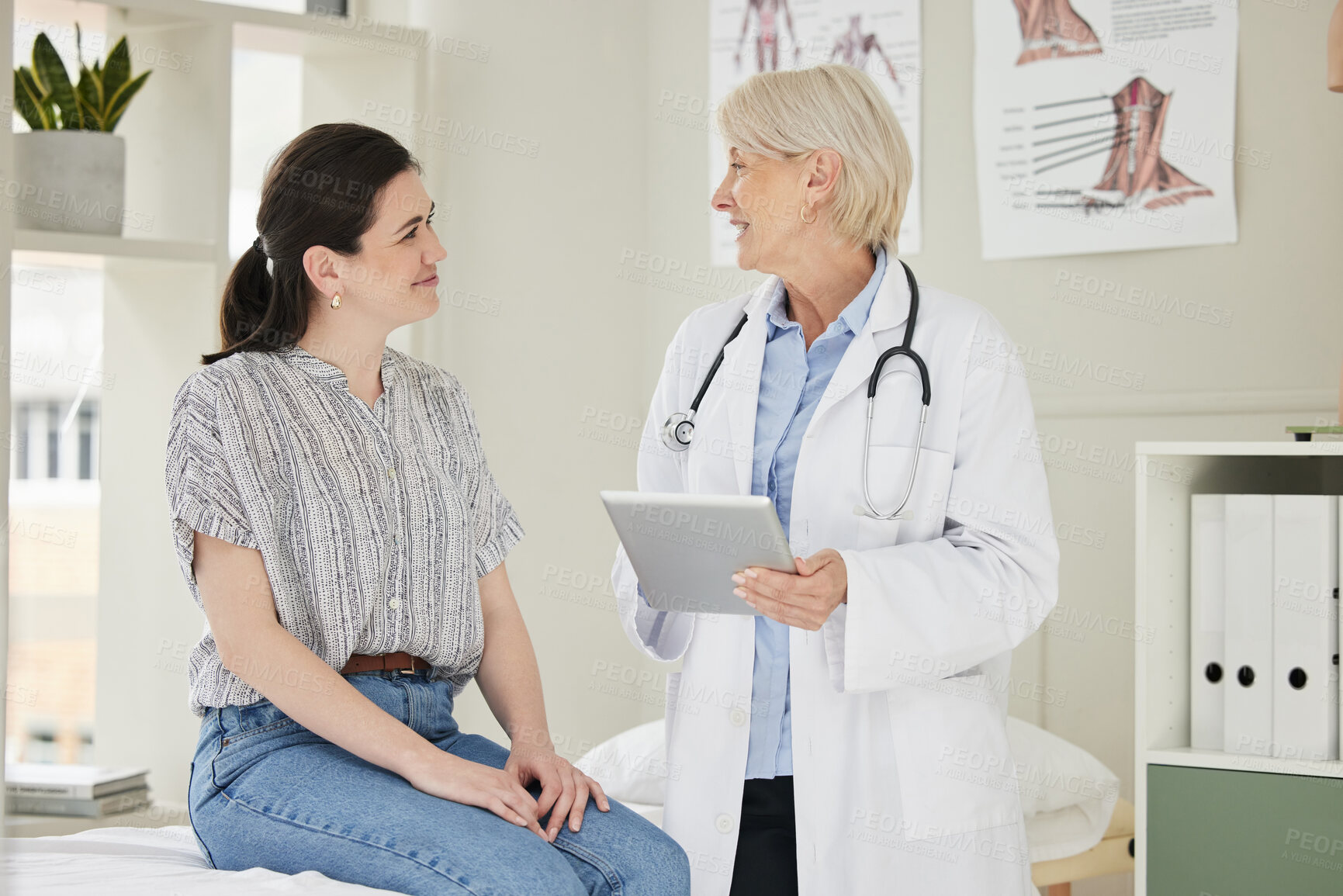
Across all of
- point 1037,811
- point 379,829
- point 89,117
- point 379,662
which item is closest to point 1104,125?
point 1037,811

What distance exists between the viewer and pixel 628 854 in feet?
4.13

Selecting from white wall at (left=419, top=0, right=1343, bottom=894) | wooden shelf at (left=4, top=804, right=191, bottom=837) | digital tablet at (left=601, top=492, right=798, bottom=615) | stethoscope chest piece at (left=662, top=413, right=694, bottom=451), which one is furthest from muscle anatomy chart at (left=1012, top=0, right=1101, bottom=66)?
wooden shelf at (left=4, top=804, right=191, bottom=837)

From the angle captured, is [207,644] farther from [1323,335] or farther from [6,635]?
[1323,335]

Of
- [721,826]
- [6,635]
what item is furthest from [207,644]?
[6,635]

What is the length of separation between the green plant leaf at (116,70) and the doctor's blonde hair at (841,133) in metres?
1.42

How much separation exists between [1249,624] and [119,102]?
7.16 ft

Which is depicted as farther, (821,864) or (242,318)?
(242,318)

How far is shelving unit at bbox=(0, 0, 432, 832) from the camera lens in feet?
7.72

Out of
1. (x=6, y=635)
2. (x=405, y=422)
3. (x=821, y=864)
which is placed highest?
(x=405, y=422)

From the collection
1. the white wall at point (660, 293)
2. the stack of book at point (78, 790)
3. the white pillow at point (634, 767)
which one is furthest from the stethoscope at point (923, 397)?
the stack of book at point (78, 790)

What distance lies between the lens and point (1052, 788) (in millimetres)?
1920

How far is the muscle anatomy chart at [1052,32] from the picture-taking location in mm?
2270

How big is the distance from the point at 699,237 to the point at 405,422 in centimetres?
141

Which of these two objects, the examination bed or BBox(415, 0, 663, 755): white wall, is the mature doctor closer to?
the examination bed
